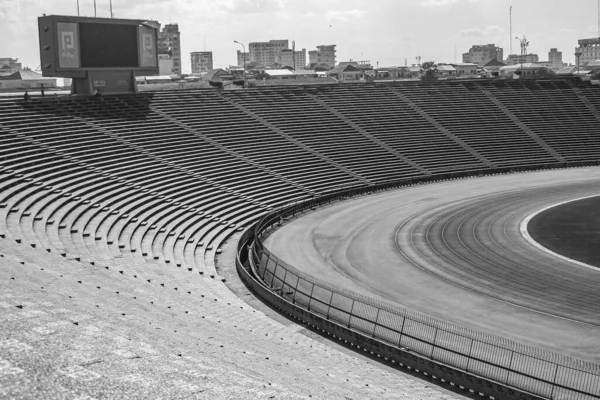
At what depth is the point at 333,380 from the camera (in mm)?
19297

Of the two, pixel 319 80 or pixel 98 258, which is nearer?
pixel 98 258

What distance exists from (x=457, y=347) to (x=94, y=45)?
150 feet

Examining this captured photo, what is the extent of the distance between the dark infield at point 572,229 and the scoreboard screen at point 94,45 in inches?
1379

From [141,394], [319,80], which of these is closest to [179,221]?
[141,394]

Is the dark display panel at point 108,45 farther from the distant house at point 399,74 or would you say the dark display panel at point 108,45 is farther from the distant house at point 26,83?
the distant house at point 399,74

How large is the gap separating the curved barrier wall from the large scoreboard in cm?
3245

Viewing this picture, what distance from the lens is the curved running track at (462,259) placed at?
29516 millimetres

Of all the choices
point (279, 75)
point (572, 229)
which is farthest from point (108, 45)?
point (279, 75)

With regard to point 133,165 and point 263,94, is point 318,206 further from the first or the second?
point 263,94

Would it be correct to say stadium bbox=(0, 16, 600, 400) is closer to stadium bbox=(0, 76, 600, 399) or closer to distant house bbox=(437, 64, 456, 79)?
stadium bbox=(0, 76, 600, 399)

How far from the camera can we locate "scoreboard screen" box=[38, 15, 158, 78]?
58.6 metres

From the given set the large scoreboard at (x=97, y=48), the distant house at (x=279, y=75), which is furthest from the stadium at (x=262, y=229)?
the distant house at (x=279, y=75)

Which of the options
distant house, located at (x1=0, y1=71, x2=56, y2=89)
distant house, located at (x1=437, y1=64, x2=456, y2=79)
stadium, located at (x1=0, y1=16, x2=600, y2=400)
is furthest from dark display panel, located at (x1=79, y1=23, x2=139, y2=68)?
distant house, located at (x1=437, y1=64, x2=456, y2=79)

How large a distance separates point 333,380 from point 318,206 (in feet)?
115
